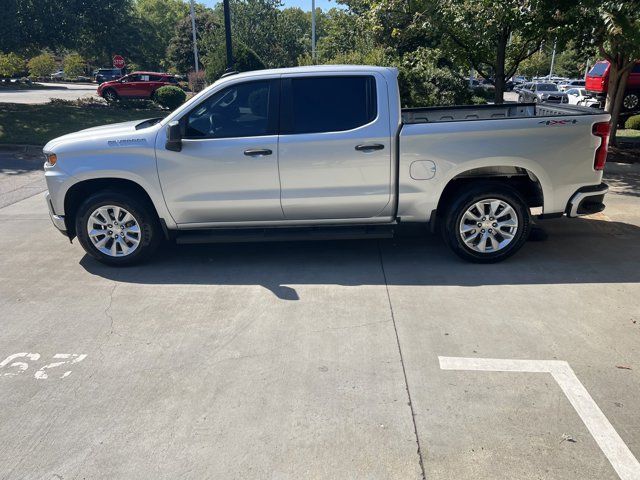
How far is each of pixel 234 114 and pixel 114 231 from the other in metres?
1.76

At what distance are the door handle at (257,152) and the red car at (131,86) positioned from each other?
2652 cm

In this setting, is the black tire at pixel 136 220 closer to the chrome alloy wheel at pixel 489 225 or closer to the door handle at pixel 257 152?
the door handle at pixel 257 152

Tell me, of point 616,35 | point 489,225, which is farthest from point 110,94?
point 489,225

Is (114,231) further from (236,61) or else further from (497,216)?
(236,61)

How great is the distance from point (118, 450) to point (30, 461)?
47 cm

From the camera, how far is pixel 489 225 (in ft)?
18.4

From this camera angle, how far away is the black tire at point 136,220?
18.4 ft

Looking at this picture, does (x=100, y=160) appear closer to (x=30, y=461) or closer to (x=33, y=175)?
(x=30, y=461)

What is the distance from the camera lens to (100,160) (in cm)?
552

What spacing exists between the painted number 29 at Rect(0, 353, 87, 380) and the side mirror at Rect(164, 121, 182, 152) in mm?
2221

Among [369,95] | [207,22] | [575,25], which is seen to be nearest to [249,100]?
[369,95]

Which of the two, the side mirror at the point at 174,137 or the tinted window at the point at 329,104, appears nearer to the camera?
the side mirror at the point at 174,137

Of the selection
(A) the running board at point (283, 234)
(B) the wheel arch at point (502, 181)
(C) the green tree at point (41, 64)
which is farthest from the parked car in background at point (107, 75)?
(B) the wheel arch at point (502, 181)

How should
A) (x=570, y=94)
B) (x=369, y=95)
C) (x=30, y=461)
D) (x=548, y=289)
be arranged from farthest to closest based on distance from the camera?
(x=570, y=94) → (x=369, y=95) → (x=548, y=289) → (x=30, y=461)
